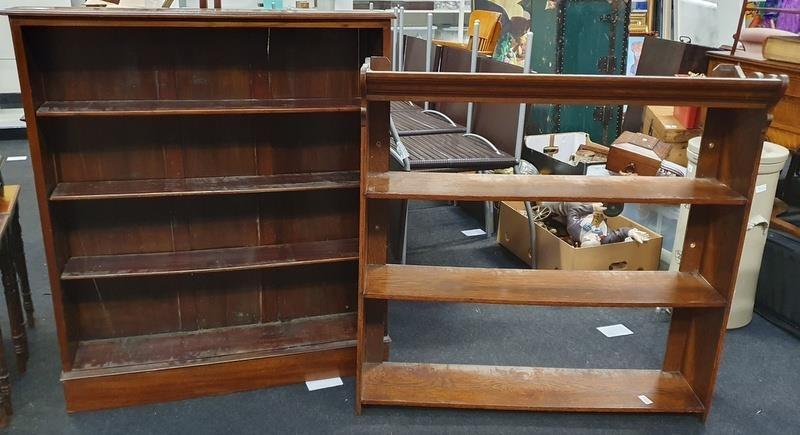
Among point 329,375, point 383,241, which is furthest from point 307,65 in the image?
point 329,375

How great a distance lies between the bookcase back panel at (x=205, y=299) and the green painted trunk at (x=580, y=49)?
2.07 meters

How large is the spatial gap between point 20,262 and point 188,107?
3.22 feet

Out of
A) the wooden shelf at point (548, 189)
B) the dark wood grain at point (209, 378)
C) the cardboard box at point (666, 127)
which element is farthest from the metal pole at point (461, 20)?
the dark wood grain at point (209, 378)

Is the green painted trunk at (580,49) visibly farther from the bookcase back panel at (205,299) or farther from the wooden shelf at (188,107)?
the wooden shelf at (188,107)

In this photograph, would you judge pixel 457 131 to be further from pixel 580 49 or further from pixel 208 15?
pixel 208 15

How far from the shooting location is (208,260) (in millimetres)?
2131

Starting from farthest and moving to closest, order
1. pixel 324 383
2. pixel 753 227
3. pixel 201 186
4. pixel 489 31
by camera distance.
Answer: pixel 489 31, pixel 753 227, pixel 324 383, pixel 201 186

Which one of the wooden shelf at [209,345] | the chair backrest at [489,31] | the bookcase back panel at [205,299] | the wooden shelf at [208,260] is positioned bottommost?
the wooden shelf at [209,345]

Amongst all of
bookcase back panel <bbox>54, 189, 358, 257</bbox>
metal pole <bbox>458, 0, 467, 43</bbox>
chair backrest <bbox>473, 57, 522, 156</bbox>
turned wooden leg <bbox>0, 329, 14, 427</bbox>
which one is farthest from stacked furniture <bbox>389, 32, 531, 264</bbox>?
metal pole <bbox>458, 0, 467, 43</bbox>

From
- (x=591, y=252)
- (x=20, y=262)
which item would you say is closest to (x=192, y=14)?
(x=20, y=262)

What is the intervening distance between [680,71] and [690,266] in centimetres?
210

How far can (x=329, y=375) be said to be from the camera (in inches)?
89.6

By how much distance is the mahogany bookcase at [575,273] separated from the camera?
1.75m

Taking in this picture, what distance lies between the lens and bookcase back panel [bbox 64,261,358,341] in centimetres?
216
